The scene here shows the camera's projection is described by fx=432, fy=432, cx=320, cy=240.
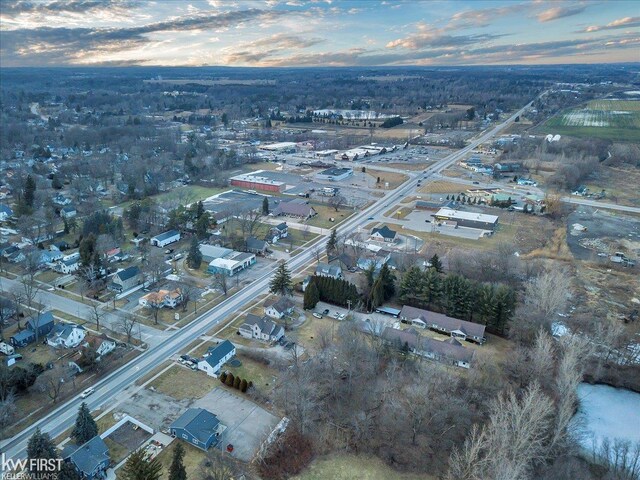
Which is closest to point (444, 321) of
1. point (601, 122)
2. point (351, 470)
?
point (351, 470)

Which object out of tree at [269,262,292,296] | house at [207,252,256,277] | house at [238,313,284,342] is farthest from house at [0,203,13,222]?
house at [238,313,284,342]

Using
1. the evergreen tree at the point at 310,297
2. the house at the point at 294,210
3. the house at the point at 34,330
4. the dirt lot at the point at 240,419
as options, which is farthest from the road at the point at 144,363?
the house at the point at 294,210

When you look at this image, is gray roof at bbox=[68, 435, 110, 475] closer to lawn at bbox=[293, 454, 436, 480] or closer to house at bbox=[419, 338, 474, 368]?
lawn at bbox=[293, 454, 436, 480]

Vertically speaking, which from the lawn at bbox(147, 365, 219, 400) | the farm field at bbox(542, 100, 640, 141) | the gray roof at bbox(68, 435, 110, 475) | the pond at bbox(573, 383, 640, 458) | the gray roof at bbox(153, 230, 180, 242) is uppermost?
the farm field at bbox(542, 100, 640, 141)

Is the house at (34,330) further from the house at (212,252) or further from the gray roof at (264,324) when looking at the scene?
the house at (212,252)

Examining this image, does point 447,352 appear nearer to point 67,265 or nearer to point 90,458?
point 90,458

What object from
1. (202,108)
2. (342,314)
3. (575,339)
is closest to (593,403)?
(575,339)

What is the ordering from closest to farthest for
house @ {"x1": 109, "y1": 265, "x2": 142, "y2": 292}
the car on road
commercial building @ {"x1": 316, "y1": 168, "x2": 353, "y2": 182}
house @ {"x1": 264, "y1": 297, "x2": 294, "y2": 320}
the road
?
the road
the car on road
house @ {"x1": 264, "y1": 297, "x2": 294, "y2": 320}
house @ {"x1": 109, "y1": 265, "x2": 142, "y2": 292}
commercial building @ {"x1": 316, "y1": 168, "x2": 353, "y2": 182}
